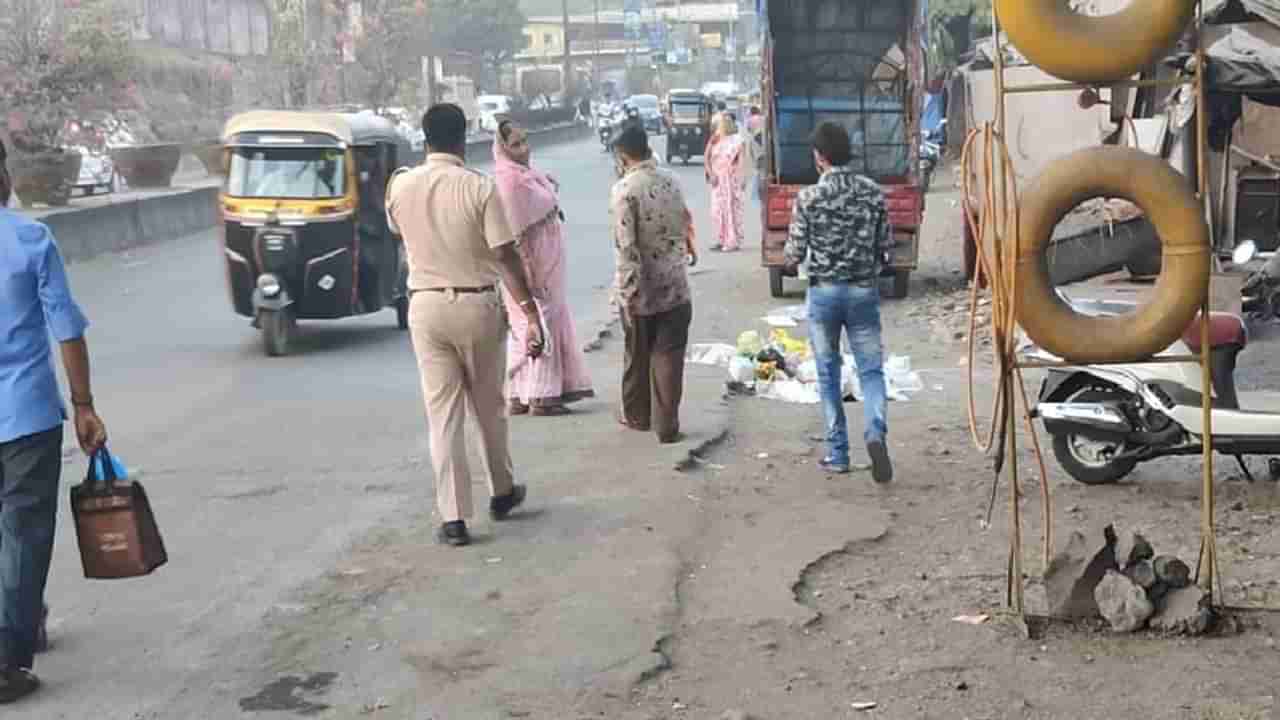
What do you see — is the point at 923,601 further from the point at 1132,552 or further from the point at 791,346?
the point at 791,346

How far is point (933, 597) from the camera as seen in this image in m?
6.89

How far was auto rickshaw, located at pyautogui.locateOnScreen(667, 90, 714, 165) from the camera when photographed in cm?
4628

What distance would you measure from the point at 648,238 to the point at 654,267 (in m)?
0.16

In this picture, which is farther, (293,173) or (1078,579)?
(293,173)

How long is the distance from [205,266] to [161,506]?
14767 mm

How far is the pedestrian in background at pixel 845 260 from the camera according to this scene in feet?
29.0

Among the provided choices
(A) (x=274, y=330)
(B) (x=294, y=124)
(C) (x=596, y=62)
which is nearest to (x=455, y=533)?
(A) (x=274, y=330)

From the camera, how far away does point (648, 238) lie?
9.90m

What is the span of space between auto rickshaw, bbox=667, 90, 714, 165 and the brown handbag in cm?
4041

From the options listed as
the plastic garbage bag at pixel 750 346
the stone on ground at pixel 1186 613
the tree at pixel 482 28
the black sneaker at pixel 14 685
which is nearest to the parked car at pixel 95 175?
the plastic garbage bag at pixel 750 346

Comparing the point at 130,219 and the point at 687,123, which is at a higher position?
the point at 687,123

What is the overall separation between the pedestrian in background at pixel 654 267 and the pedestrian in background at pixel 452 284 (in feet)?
6.81

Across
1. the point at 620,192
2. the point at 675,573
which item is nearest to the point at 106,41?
the point at 620,192

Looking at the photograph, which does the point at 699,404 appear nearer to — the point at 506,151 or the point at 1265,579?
the point at 506,151
